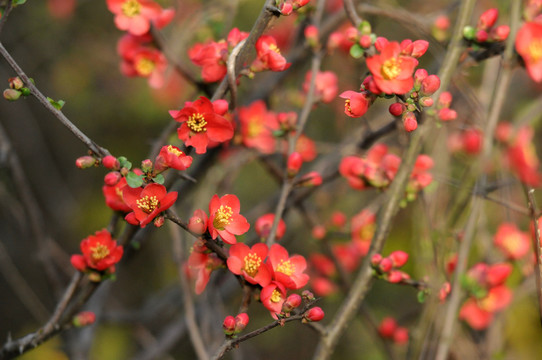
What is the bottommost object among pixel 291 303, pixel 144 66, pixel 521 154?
pixel 521 154

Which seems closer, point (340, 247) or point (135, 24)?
point (135, 24)

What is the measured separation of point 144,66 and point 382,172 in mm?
730

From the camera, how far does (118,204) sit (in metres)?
1.13

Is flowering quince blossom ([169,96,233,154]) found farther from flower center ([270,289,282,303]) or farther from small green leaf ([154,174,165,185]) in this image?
flower center ([270,289,282,303])

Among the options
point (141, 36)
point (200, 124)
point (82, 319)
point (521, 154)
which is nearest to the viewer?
point (200, 124)

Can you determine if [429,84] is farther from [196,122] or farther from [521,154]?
[521,154]

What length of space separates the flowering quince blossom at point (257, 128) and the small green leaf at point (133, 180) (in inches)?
27.1

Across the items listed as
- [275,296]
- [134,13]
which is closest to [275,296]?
[275,296]

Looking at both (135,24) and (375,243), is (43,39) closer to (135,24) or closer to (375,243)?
(135,24)

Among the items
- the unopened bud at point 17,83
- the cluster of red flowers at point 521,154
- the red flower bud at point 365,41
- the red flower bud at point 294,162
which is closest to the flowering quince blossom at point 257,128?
the red flower bud at point 294,162

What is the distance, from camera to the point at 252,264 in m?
1.01

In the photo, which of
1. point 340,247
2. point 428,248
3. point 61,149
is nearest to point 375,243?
point 428,248

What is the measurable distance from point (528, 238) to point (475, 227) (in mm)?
683

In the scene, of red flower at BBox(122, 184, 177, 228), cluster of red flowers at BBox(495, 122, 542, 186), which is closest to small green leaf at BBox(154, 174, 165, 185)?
red flower at BBox(122, 184, 177, 228)
